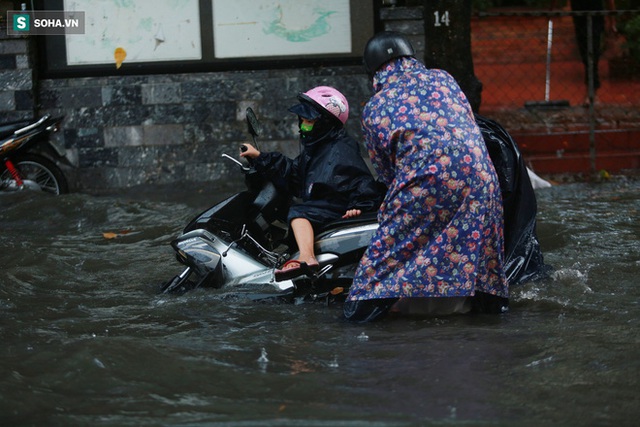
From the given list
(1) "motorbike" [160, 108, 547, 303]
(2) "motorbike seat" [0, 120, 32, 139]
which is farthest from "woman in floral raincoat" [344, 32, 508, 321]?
(2) "motorbike seat" [0, 120, 32, 139]

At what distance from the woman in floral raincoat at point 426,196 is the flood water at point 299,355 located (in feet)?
0.89

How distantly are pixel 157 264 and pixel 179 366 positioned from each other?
2.85 m

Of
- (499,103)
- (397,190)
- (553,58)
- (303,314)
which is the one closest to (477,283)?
(397,190)

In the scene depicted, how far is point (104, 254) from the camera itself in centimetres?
772

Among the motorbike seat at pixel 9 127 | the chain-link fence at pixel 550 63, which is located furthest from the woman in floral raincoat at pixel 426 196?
the motorbike seat at pixel 9 127

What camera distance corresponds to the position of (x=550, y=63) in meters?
14.6

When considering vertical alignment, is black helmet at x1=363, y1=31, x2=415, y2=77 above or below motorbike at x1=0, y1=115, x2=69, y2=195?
above

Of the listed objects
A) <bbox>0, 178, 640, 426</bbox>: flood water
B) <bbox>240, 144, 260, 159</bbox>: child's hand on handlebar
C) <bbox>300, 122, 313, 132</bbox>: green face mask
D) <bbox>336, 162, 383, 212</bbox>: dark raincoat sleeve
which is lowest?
<bbox>0, 178, 640, 426</bbox>: flood water

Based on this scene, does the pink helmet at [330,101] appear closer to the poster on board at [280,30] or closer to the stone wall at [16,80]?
the poster on board at [280,30]

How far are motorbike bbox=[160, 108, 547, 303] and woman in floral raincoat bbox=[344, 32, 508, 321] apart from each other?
15.3 inches

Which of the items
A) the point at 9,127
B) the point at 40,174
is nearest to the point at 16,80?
the point at 9,127

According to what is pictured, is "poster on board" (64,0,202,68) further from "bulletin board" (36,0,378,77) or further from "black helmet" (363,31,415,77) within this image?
"black helmet" (363,31,415,77)

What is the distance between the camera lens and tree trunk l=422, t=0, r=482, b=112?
9742 mm

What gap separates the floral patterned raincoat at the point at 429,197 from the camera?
16.4 ft
